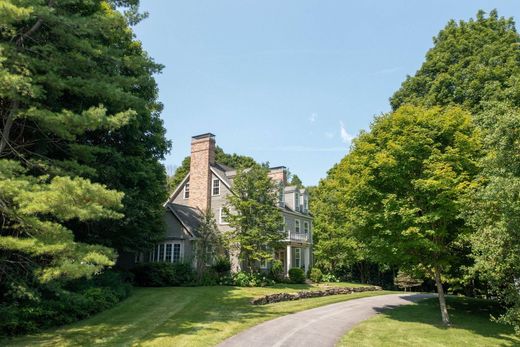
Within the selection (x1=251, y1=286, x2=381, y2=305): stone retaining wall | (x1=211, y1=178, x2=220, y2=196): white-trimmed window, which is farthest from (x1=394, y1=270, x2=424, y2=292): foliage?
(x1=211, y1=178, x2=220, y2=196): white-trimmed window

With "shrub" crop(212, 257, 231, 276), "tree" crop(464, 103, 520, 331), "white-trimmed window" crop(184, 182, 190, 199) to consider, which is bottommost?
"shrub" crop(212, 257, 231, 276)

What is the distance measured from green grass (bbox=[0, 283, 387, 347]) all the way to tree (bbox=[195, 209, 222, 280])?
256 inches

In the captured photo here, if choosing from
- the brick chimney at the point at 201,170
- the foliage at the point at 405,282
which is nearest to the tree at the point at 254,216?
the brick chimney at the point at 201,170

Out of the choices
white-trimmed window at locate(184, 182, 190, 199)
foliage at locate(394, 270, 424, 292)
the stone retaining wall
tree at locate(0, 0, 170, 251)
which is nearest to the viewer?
tree at locate(0, 0, 170, 251)

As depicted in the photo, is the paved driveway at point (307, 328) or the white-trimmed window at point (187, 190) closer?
the paved driveway at point (307, 328)

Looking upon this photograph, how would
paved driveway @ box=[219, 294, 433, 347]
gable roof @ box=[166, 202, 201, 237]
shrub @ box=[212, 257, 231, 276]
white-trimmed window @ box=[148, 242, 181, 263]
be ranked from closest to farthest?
paved driveway @ box=[219, 294, 433, 347] → shrub @ box=[212, 257, 231, 276] → gable roof @ box=[166, 202, 201, 237] → white-trimmed window @ box=[148, 242, 181, 263]

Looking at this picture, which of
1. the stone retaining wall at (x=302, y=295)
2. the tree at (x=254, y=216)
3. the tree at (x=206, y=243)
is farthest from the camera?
the tree at (x=206, y=243)

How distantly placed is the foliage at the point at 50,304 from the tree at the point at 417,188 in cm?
1225

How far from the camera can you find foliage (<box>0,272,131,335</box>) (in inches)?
507

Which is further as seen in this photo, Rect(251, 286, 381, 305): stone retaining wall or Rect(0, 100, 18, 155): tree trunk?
Rect(251, 286, 381, 305): stone retaining wall

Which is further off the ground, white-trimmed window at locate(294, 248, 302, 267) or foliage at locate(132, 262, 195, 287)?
white-trimmed window at locate(294, 248, 302, 267)

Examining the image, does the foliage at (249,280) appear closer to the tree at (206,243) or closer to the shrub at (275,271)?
the shrub at (275,271)

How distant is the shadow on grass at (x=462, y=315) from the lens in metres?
16.7

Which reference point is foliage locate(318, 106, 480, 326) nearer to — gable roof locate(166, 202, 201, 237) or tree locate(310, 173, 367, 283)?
gable roof locate(166, 202, 201, 237)
